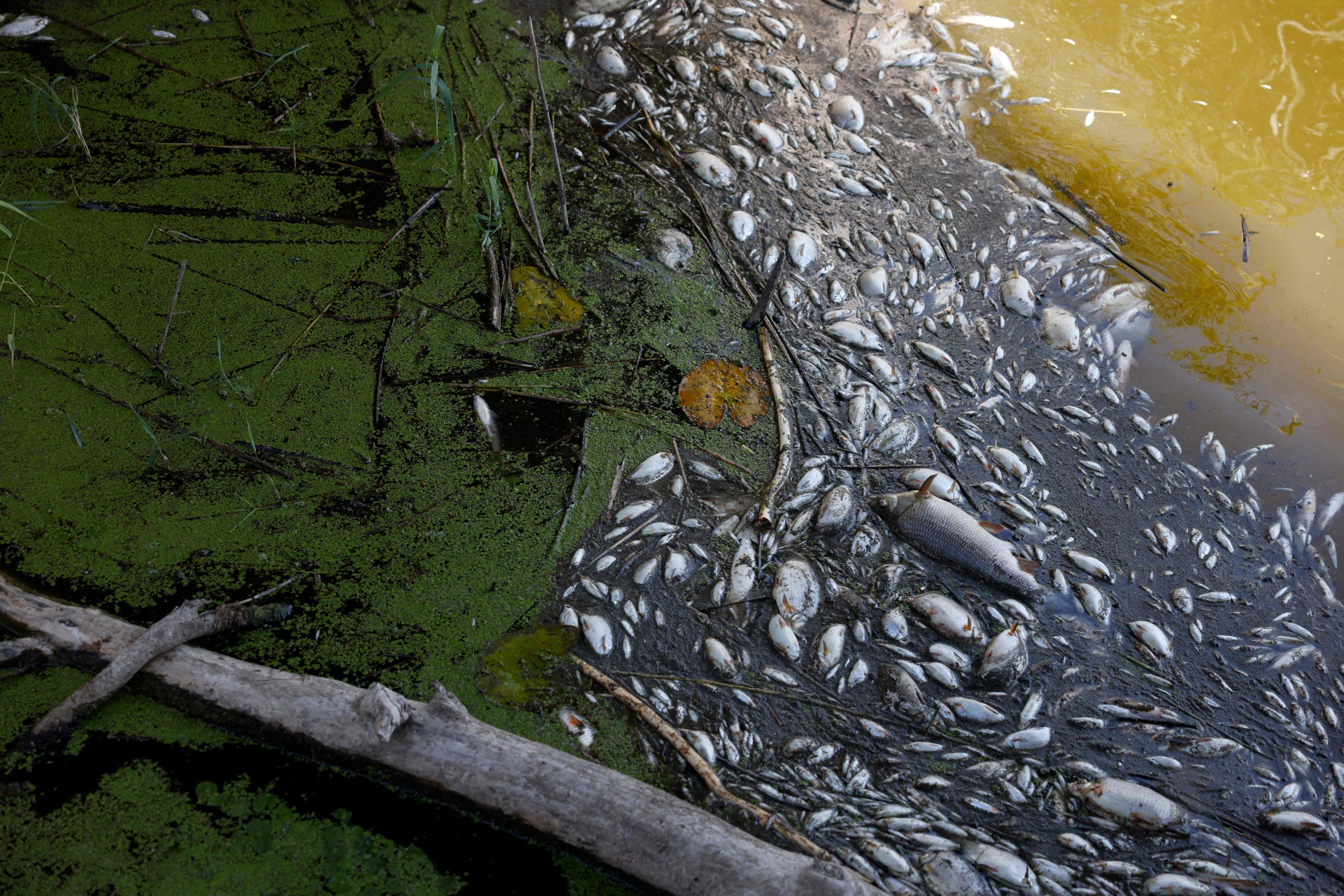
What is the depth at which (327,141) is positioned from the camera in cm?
220

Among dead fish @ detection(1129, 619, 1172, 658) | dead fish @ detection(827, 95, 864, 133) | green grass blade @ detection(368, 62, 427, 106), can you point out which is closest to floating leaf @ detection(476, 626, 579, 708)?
dead fish @ detection(1129, 619, 1172, 658)

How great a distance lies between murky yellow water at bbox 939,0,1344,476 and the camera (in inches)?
85.5

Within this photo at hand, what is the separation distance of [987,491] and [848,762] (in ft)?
2.52

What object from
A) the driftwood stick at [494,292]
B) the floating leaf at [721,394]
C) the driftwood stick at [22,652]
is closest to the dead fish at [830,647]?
the floating leaf at [721,394]

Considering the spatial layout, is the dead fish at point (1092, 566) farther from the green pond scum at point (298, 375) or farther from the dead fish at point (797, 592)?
the green pond scum at point (298, 375)

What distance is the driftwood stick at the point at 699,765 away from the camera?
1229mm

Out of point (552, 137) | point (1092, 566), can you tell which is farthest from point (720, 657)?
point (552, 137)

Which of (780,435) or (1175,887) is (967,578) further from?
(1175,887)

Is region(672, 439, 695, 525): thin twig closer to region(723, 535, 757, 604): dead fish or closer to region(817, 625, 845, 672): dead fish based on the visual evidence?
region(723, 535, 757, 604): dead fish

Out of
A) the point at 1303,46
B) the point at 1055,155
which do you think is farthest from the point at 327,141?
the point at 1303,46

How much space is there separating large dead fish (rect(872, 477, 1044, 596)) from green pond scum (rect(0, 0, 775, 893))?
13.4 inches

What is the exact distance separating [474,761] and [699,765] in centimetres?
38

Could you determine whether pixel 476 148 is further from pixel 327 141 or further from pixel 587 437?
pixel 587 437

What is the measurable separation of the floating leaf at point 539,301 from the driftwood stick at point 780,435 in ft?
1.61
